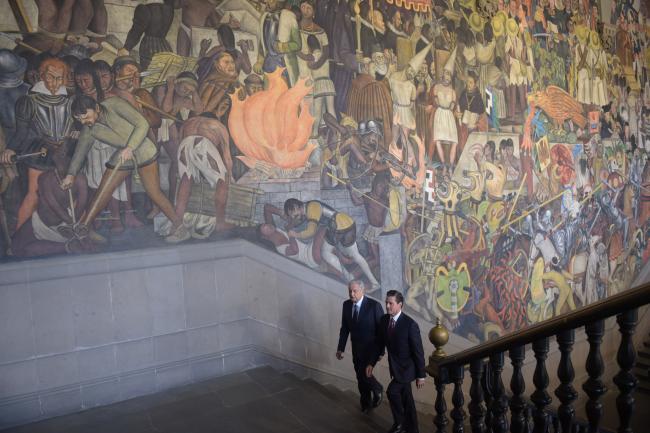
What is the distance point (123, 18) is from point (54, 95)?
1218 mm

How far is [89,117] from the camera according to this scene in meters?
5.19

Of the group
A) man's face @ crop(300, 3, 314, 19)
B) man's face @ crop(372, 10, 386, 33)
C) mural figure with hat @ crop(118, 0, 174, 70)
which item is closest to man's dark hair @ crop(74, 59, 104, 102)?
mural figure with hat @ crop(118, 0, 174, 70)

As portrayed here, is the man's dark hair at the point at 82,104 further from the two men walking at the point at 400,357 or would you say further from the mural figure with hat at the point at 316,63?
the two men walking at the point at 400,357

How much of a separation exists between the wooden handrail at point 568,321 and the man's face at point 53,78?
4.84 m

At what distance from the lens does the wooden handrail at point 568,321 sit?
6.71ft

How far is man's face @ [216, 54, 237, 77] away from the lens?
605 cm

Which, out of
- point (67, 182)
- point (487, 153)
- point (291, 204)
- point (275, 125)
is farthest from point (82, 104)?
point (487, 153)

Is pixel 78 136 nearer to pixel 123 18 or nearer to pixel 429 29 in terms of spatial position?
pixel 123 18

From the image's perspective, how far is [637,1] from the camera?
13.1m

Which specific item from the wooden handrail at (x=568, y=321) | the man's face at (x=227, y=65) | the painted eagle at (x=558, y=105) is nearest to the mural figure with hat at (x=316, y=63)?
the man's face at (x=227, y=65)

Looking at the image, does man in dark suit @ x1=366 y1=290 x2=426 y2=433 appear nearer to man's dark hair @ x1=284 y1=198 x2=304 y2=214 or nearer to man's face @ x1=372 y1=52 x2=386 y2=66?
man's dark hair @ x1=284 y1=198 x2=304 y2=214

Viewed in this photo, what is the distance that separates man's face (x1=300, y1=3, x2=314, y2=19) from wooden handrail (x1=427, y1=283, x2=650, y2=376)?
5484mm

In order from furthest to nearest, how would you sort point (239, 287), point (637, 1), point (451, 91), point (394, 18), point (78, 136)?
point (637, 1), point (451, 91), point (394, 18), point (239, 287), point (78, 136)

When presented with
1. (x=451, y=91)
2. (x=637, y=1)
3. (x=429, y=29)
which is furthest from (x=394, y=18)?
(x=637, y=1)
